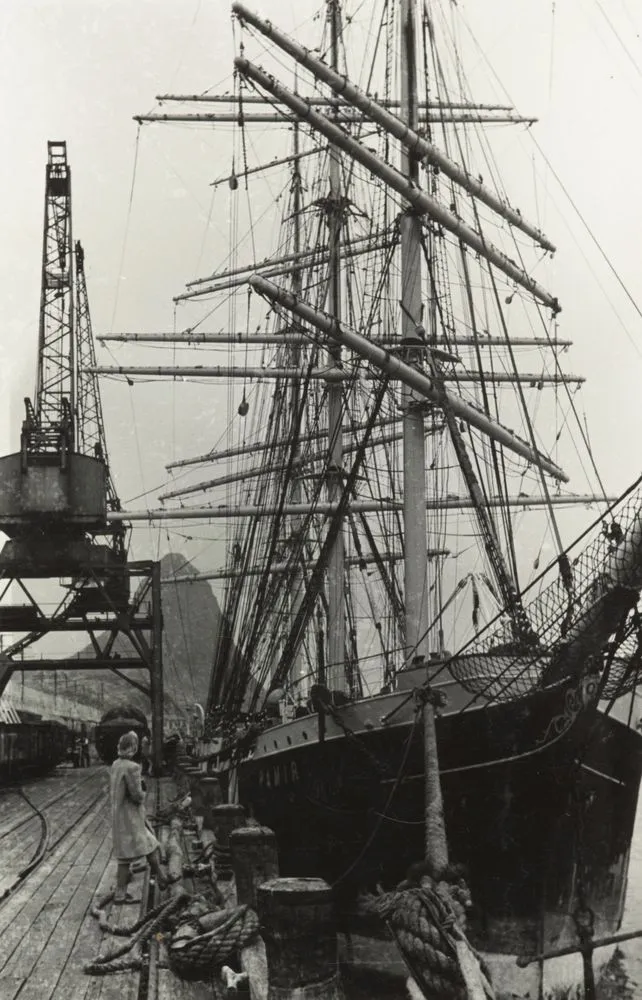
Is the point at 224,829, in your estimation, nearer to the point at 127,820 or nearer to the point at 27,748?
the point at 127,820

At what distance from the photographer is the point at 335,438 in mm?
20484

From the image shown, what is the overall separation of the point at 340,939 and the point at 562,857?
3593 mm

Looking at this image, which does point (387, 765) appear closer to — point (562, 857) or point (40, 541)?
point (562, 857)

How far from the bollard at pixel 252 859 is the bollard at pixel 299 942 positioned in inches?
80.8

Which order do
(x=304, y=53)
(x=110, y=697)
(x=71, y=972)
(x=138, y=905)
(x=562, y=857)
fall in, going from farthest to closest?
(x=110, y=697) → (x=304, y=53) → (x=562, y=857) → (x=138, y=905) → (x=71, y=972)

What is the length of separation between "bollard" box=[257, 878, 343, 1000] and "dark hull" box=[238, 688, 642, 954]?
18.2ft

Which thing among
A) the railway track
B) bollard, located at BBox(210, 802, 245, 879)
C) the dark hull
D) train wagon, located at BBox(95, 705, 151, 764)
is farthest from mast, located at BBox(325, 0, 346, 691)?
train wagon, located at BBox(95, 705, 151, 764)

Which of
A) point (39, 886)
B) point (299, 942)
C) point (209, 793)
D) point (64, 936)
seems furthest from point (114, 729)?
point (299, 942)

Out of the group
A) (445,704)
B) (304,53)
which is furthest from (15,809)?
(304,53)

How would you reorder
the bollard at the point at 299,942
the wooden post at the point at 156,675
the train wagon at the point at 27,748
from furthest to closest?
the wooden post at the point at 156,675 → the train wagon at the point at 27,748 → the bollard at the point at 299,942

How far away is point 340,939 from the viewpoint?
12648 millimetres

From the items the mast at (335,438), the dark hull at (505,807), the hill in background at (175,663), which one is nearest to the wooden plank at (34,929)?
the dark hull at (505,807)

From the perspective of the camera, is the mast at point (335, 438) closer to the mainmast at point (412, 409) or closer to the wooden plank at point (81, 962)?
the mainmast at point (412, 409)

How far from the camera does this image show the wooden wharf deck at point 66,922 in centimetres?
575
